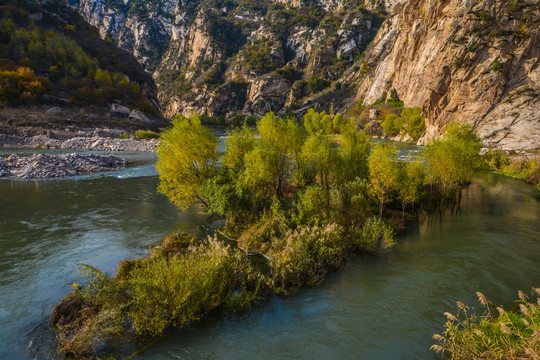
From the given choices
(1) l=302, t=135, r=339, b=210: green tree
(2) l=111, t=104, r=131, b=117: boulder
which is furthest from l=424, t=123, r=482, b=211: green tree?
(2) l=111, t=104, r=131, b=117: boulder

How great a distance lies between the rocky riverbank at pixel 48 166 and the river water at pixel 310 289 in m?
9.18

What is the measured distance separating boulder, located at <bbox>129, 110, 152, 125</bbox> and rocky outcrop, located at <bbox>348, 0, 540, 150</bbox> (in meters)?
88.0

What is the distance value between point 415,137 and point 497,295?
80635mm

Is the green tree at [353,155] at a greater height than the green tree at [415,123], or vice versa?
the green tree at [415,123]

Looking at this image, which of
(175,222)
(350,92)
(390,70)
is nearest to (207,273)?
(175,222)

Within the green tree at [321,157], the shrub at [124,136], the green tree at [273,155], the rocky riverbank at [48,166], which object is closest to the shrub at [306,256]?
the green tree at [273,155]

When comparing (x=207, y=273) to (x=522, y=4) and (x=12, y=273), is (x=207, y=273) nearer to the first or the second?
(x=12, y=273)

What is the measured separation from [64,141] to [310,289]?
244 feet

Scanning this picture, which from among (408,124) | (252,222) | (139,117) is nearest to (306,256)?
(252,222)

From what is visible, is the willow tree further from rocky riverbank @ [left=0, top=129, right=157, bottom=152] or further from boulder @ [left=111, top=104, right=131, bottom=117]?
boulder @ [left=111, top=104, right=131, bottom=117]

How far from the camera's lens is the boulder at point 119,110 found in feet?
304

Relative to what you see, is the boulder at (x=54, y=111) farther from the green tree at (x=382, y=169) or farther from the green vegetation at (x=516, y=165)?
the green vegetation at (x=516, y=165)

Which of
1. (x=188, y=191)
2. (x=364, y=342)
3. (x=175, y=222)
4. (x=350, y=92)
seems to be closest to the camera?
(x=364, y=342)

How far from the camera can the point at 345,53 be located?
191 m
